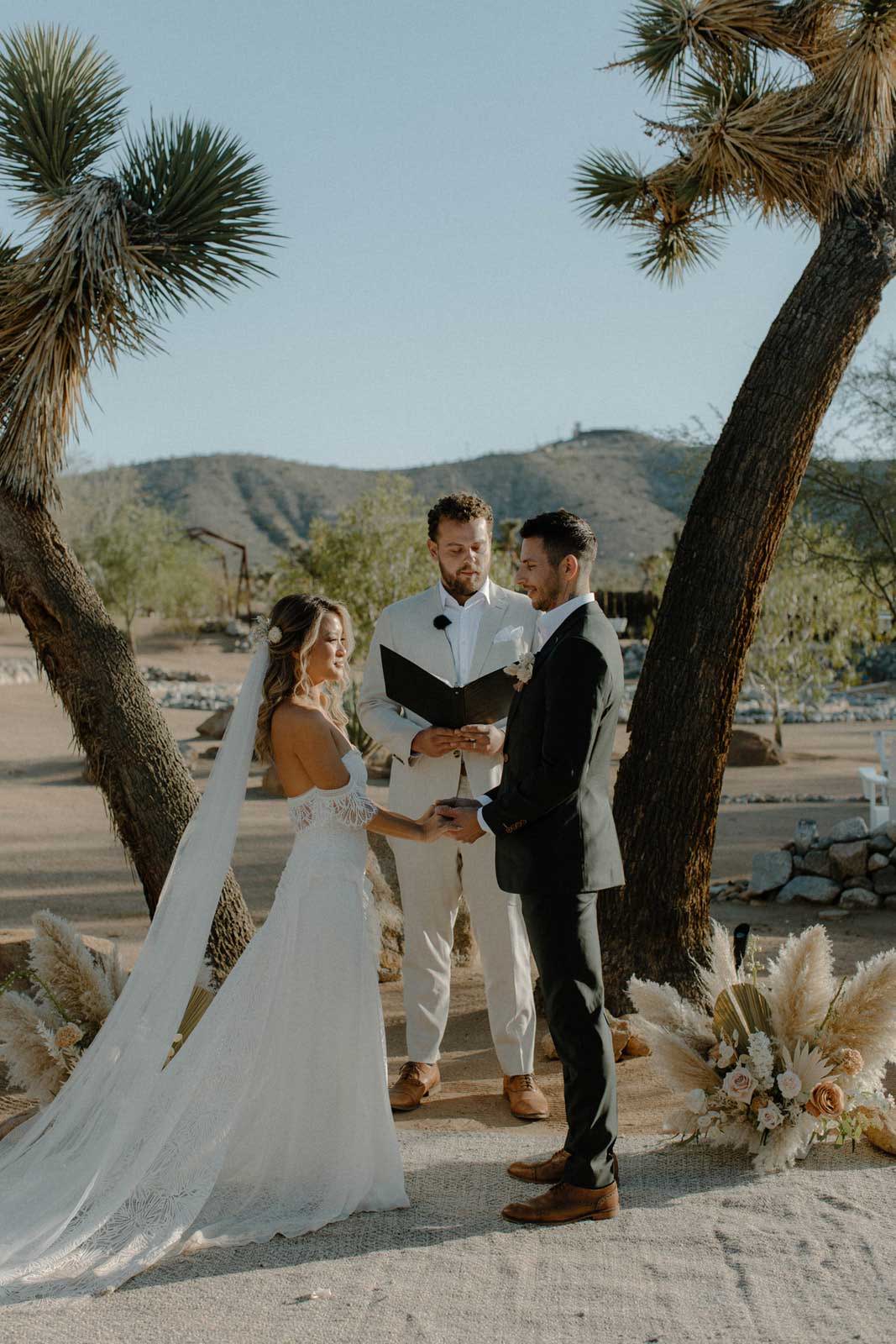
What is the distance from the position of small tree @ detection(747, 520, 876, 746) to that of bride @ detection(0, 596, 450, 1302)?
15.1 meters

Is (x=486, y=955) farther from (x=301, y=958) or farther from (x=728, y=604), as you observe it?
(x=728, y=604)

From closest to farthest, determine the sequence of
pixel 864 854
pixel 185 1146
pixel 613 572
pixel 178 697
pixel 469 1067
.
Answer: pixel 185 1146, pixel 469 1067, pixel 864 854, pixel 178 697, pixel 613 572

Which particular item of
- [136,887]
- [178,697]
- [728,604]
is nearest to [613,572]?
[178,697]

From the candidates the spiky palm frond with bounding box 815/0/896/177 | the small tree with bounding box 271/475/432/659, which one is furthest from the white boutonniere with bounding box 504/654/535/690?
the small tree with bounding box 271/475/432/659

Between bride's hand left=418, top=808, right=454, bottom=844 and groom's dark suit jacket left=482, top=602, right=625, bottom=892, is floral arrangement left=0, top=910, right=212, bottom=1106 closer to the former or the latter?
bride's hand left=418, top=808, right=454, bottom=844

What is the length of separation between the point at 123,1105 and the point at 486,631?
7.04 ft

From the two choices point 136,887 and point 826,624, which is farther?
point 826,624

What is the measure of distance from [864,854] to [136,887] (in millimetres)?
5571

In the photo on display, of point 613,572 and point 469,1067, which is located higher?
point 613,572

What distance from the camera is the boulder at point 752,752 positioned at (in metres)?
17.8

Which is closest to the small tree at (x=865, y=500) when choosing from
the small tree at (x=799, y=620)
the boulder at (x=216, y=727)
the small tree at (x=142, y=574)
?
the small tree at (x=799, y=620)

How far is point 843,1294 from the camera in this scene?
3.03 meters

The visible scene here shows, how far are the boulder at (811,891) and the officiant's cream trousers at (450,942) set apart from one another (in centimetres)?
473

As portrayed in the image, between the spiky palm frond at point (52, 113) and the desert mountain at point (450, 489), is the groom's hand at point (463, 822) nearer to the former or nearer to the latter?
the spiky palm frond at point (52, 113)
